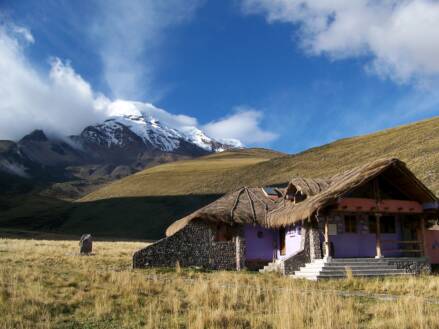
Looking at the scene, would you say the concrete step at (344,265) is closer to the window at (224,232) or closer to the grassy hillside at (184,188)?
the window at (224,232)

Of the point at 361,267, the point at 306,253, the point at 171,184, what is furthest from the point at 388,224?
the point at 171,184

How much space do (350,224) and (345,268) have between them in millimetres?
3761

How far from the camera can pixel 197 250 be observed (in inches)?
1017

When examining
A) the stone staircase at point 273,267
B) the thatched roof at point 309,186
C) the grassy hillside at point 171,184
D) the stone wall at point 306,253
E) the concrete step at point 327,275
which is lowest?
the concrete step at point 327,275

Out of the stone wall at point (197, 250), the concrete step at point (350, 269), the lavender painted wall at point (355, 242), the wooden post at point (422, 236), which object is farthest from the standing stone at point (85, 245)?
the wooden post at point (422, 236)

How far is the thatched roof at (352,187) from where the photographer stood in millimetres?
21906

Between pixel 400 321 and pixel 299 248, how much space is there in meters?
14.4

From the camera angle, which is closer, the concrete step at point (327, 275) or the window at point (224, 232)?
the concrete step at point (327, 275)

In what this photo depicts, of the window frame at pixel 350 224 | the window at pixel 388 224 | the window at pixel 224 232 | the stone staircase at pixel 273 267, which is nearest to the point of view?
the stone staircase at pixel 273 267

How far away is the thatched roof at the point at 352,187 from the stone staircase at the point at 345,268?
2.37 m

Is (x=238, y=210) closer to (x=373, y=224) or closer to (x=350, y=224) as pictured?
(x=350, y=224)

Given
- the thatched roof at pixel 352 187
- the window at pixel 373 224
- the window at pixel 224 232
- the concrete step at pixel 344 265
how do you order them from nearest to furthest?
the concrete step at pixel 344 265 → the thatched roof at pixel 352 187 → the window at pixel 373 224 → the window at pixel 224 232

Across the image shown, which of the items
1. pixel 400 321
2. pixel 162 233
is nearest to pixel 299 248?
pixel 400 321

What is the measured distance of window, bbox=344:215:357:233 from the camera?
24.1m
